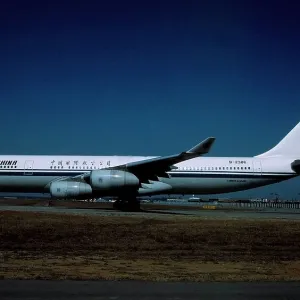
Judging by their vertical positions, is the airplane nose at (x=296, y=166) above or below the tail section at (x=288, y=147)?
below

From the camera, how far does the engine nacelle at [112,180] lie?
92.2 ft

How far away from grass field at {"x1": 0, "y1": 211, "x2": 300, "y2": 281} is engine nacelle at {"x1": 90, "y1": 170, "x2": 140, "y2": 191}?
30.3ft

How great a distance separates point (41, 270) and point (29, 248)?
357 centimetres

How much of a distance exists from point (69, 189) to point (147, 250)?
15.7 m

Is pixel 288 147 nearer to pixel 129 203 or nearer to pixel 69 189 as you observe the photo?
pixel 129 203

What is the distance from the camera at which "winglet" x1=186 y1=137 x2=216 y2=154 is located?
27328 mm

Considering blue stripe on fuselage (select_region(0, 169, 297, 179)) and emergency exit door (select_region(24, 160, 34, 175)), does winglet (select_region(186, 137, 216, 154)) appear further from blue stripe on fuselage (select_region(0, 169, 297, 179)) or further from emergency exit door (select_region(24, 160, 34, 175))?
emergency exit door (select_region(24, 160, 34, 175))

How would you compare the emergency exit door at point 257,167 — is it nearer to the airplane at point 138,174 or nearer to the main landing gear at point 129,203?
the airplane at point 138,174

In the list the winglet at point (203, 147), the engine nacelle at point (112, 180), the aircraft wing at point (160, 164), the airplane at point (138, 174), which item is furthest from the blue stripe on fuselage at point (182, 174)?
the winglet at point (203, 147)

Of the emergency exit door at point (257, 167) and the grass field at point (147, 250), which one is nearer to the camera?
the grass field at point (147, 250)

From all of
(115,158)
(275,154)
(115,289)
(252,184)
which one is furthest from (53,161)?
(115,289)

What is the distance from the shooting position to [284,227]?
18531mm

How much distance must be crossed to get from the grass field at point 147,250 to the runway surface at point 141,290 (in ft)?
2.79

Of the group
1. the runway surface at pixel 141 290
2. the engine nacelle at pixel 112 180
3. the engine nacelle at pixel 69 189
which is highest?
the engine nacelle at pixel 112 180
